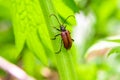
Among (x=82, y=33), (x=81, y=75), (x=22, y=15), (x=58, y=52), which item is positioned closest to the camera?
(x=58, y=52)

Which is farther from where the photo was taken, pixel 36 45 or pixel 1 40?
pixel 1 40

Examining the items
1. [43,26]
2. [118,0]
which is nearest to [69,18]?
[43,26]

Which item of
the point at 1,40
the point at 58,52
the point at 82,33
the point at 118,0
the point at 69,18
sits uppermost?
the point at 118,0

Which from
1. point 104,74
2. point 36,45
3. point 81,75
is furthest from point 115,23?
point 36,45

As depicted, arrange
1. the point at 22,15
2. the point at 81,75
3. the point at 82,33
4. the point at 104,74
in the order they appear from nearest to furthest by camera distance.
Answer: the point at 22,15 → the point at 81,75 → the point at 104,74 → the point at 82,33

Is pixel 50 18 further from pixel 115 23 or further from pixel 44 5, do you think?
pixel 115 23

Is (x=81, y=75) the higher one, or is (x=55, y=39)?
(x=81, y=75)

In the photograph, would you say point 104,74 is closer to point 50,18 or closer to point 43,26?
point 43,26
